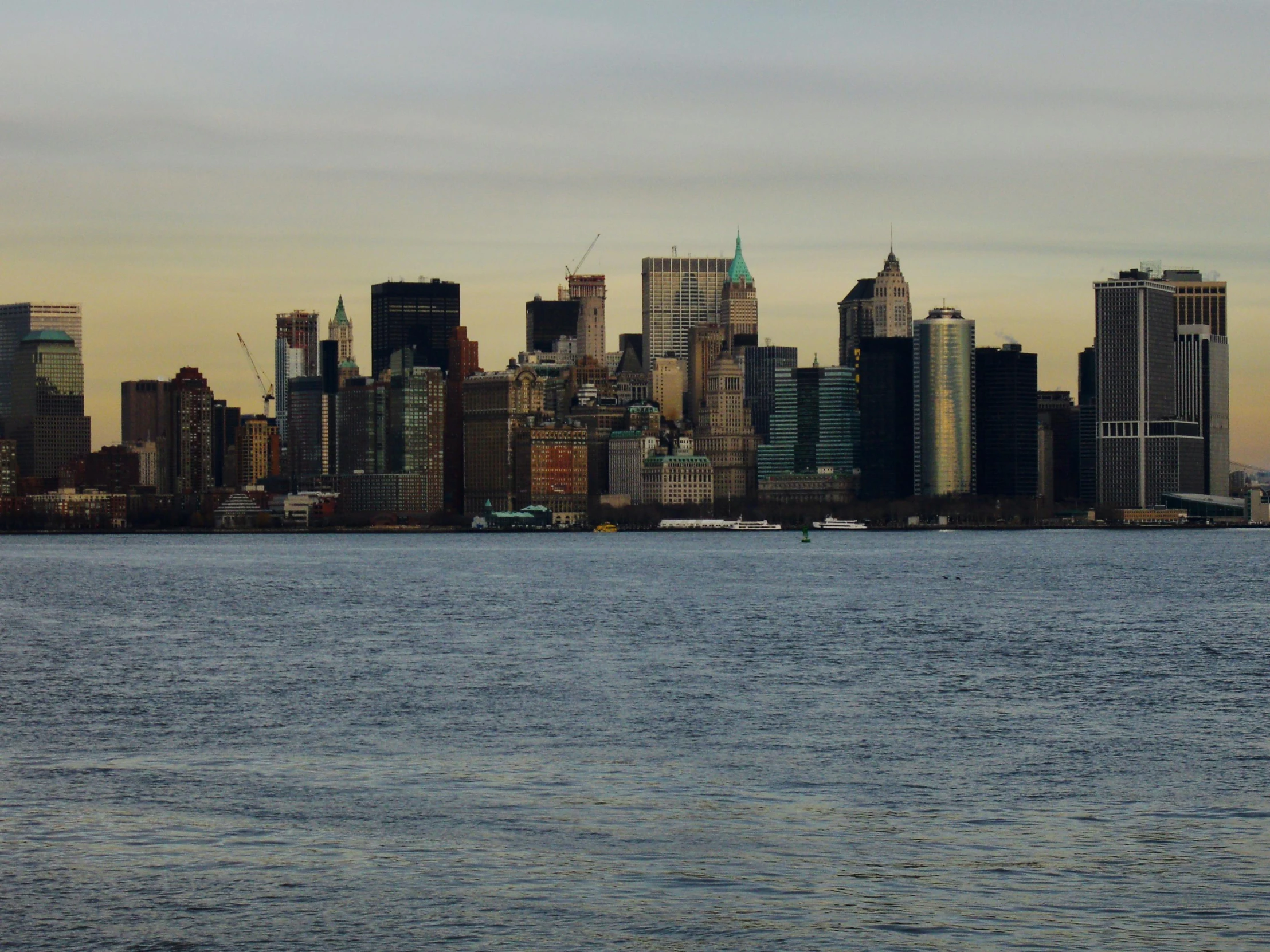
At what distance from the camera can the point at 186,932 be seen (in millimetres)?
26703

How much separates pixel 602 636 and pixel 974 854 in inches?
1748

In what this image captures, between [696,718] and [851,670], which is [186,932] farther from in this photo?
[851,670]

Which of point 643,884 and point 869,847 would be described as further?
point 869,847

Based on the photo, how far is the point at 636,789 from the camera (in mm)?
37000

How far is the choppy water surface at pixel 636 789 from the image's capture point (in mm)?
27484

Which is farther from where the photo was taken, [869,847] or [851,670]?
[851,670]

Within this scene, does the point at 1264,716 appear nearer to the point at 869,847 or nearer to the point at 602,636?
the point at 869,847

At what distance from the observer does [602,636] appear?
246 feet

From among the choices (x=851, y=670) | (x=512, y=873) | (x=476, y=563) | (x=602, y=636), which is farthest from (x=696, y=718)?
(x=476, y=563)

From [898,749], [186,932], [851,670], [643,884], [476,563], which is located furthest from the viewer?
[476,563]

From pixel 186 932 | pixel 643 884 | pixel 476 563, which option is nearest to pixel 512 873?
pixel 643 884

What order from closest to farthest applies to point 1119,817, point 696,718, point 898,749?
1. point 1119,817
2. point 898,749
3. point 696,718

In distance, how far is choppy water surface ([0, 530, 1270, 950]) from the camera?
27484 millimetres

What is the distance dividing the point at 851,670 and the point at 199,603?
169 feet
